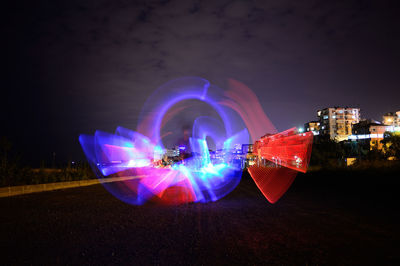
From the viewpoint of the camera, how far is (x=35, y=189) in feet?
48.8

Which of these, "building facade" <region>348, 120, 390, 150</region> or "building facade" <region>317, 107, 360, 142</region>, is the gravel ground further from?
"building facade" <region>317, 107, 360, 142</region>

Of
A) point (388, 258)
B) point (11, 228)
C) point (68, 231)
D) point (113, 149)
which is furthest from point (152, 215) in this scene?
point (113, 149)

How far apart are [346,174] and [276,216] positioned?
12.8 meters

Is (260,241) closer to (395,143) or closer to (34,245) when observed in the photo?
(34,245)

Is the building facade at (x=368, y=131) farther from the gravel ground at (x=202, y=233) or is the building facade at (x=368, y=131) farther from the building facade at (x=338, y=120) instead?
the gravel ground at (x=202, y=233)

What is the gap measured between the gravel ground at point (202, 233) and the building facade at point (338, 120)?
9880 cm

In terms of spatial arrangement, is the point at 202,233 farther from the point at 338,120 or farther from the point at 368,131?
the point at 338,120

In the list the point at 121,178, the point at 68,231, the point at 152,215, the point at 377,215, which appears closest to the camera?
the point at 68,231

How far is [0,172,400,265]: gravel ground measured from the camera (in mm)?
4590

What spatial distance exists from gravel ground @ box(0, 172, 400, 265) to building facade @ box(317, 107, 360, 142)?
9880 cm

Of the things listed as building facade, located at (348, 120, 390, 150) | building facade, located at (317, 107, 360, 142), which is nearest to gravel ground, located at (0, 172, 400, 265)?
building facade, located at (348, 120, 390, 150)

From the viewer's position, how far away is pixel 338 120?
10231 centimetres

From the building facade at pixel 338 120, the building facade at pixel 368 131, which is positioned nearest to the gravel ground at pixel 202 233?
the building facade at pixel 368 131

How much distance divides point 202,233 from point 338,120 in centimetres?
10719
